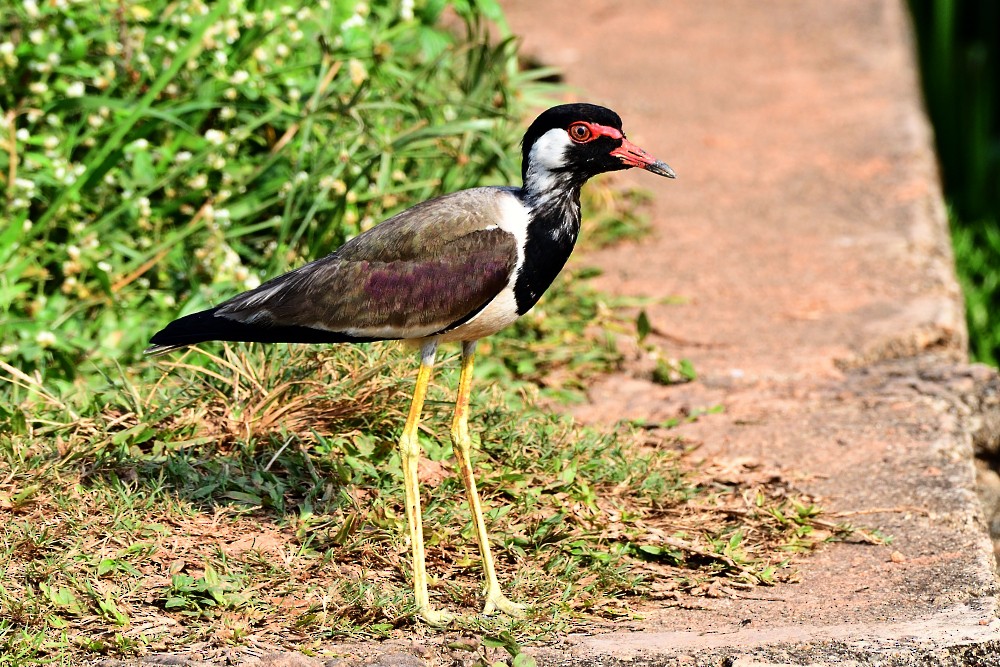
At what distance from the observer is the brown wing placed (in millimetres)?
3688

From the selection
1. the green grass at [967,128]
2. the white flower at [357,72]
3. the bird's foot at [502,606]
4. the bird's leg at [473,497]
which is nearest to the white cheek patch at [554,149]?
the bird's leg at [473,497]

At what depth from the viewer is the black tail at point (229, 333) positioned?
3665 millimetres

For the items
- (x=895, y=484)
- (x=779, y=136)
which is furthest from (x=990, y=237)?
(x=895, y=484)

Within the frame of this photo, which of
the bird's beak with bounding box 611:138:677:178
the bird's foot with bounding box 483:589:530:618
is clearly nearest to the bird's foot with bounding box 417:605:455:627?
the bird's foot with bounding box 483:589:530:618

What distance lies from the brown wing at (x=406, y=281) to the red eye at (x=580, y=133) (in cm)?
27

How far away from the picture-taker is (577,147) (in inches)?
148

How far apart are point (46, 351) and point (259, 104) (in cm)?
138

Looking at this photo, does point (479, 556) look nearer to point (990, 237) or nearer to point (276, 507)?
point (276, 507)

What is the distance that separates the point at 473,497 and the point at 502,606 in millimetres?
339

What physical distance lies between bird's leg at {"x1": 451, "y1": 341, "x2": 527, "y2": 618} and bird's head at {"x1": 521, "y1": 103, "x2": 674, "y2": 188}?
58 cm

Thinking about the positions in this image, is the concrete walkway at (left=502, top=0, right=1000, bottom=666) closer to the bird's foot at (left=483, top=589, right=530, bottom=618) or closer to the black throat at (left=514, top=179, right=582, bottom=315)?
the bird's foot at (left=483, top=589, right=530, bottom=618)

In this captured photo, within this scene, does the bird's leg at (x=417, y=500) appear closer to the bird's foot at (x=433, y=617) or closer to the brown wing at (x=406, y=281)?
the bird's foot at (x=433, y=617)

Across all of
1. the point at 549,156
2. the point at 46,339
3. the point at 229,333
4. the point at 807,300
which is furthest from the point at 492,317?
the point at 807,300

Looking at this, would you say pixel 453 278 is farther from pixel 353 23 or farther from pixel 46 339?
pixel 353 23
